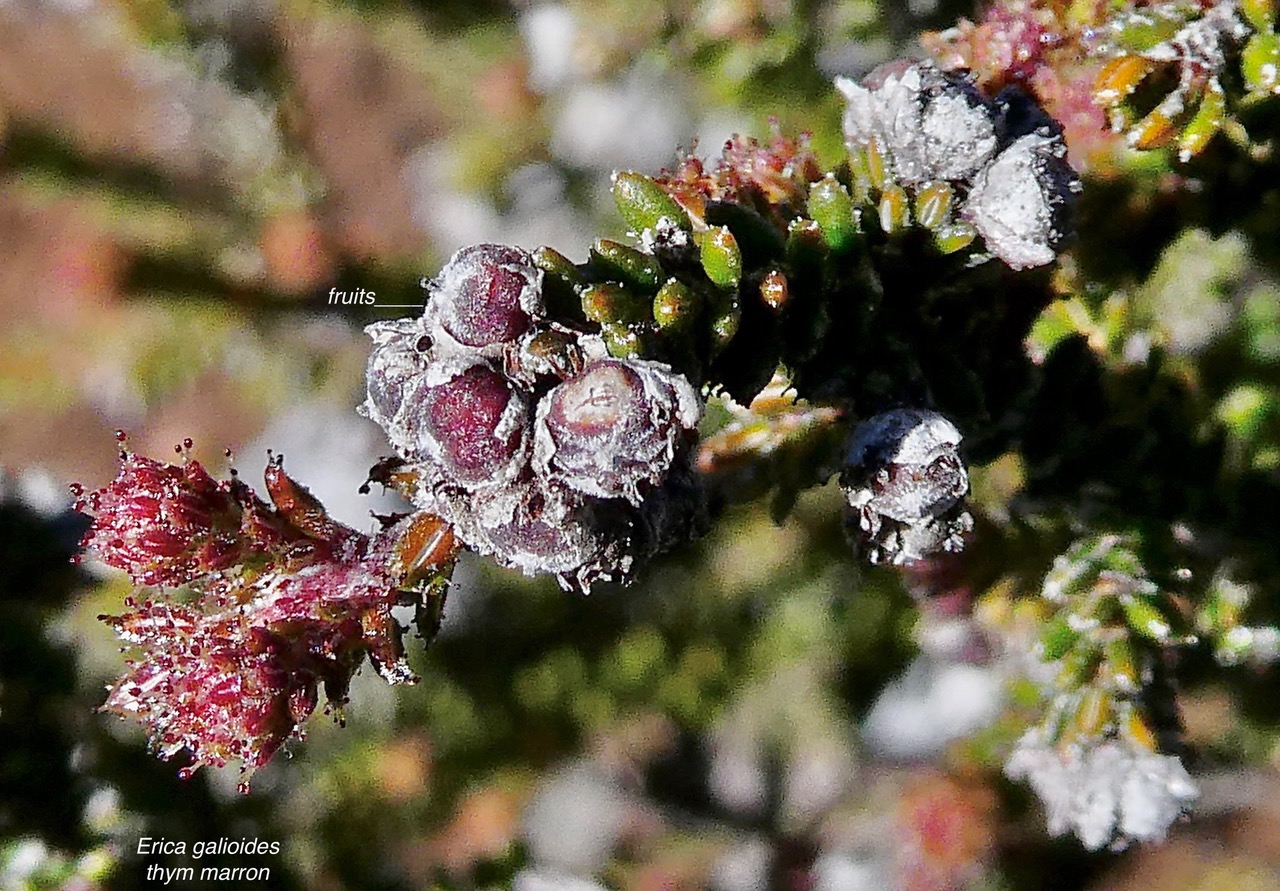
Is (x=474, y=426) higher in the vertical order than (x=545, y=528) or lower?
higher

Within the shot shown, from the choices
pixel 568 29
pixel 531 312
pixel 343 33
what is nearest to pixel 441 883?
pixel 531 312

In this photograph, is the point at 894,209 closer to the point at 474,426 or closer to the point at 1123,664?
the point at 474,426

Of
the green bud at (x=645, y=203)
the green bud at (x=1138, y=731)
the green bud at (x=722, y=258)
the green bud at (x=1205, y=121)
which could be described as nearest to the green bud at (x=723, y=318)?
the green bud at (x=722, y=258)

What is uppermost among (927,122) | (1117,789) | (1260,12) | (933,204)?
(1260,12)

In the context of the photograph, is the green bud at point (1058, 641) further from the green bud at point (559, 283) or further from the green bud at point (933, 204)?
the green bud at point (559, 283)

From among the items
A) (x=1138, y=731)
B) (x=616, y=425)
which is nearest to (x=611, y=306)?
(x=616, y=425)

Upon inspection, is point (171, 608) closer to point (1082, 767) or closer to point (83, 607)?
point (1082, 767)
